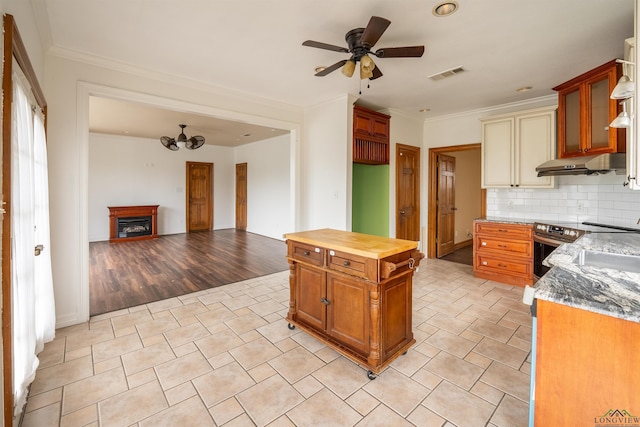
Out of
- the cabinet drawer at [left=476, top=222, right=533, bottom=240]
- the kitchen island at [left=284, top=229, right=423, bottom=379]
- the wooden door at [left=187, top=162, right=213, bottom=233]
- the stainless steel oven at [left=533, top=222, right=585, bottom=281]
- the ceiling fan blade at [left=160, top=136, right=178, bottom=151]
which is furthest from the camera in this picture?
the wooden door at [left=187, top=162, right=213, bottom=233]

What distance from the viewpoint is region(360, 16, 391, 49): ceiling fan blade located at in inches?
73.5

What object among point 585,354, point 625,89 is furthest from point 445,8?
point 585,354

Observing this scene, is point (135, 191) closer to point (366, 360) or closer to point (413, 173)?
point (413, 173)

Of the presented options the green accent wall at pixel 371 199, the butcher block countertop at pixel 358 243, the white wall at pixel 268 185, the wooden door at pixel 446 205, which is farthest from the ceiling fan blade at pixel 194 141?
the wooden door at pixel 446 205

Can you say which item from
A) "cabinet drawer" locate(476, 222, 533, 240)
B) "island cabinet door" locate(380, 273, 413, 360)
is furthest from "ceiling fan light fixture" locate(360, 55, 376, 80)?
"cabinet drawer" locate(476, 222, 533, 240)

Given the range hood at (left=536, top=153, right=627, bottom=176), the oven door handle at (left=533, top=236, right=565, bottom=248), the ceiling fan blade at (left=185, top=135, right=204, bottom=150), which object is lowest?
the oven door handle at (left=533, top=236, right=565, bottom=248)

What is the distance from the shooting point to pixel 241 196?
8.98 metres

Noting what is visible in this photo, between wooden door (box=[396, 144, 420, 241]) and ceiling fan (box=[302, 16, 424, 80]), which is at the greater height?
ceiling fan (box=[302, 16, 424, 80])

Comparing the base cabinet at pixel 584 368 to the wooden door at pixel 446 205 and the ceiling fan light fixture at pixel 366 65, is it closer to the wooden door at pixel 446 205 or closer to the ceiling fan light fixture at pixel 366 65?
the ceiling fan light fixture at pixel 366 65

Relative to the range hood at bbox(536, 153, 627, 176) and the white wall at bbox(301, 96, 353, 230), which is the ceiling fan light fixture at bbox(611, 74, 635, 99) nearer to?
the range hood at bbox(536, 153, 627, 176)

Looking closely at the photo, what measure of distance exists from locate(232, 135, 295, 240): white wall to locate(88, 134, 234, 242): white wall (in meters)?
1.06

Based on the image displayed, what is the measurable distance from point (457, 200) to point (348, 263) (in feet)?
17.0

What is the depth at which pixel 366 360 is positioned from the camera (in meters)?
2.02

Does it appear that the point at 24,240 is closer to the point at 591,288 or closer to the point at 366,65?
the point at 366,65
